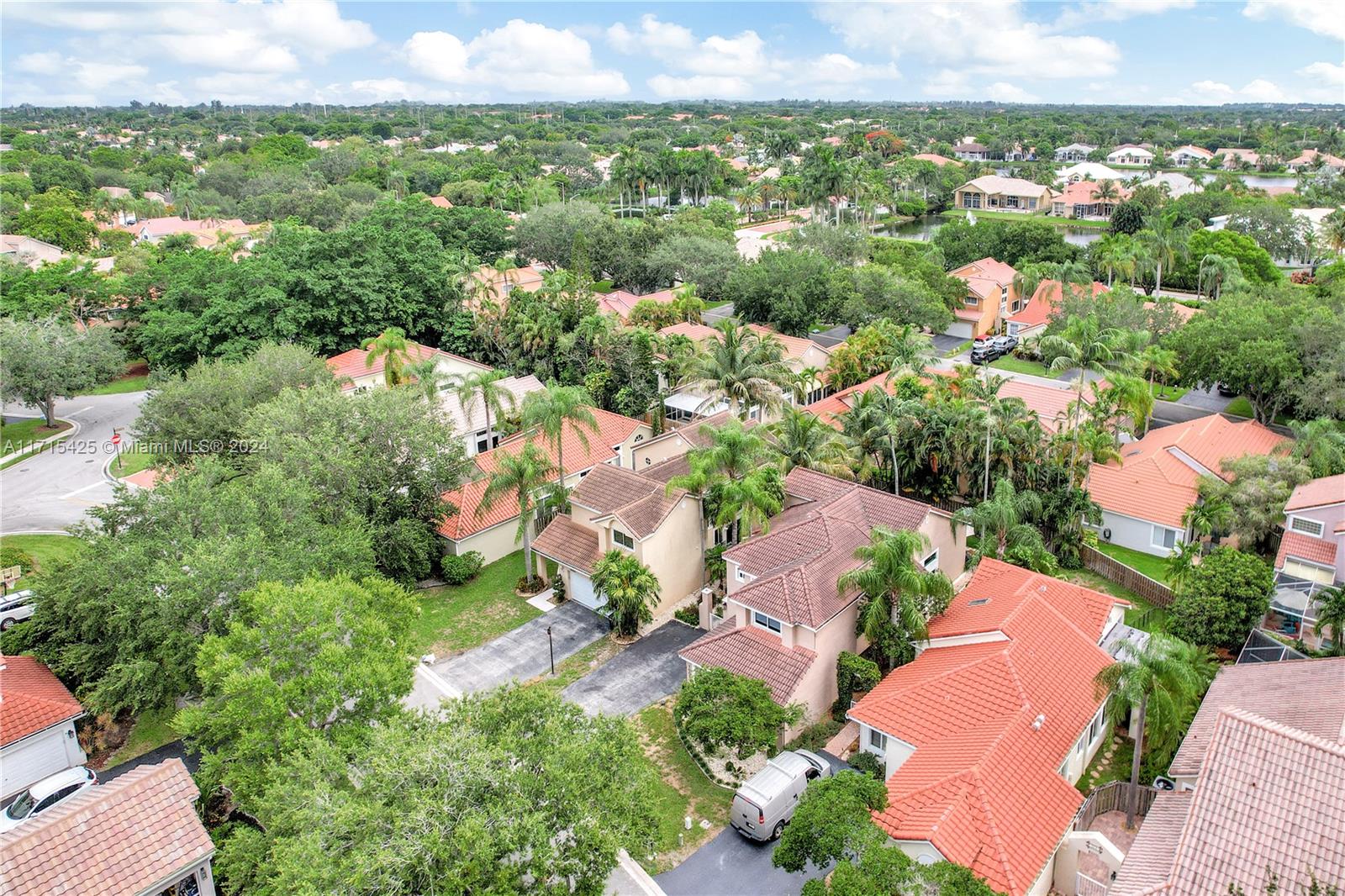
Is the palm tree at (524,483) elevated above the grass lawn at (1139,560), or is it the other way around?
the palm tree at (524,483)

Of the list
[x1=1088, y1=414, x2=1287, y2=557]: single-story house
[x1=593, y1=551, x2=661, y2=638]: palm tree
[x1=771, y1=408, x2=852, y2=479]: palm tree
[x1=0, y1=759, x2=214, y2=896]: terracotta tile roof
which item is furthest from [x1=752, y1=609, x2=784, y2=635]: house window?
[x1=1088, y1=414, x2=1287, y2=557]: single-story house

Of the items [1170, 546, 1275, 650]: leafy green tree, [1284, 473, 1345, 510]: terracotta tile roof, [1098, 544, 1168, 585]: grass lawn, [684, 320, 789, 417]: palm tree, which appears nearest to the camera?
[1170, 546, 1275, 650]: leafy green tree

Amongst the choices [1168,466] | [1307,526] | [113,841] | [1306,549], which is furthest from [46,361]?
[1307,526]

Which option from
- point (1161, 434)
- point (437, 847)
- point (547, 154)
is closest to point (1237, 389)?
point (1161, 434)

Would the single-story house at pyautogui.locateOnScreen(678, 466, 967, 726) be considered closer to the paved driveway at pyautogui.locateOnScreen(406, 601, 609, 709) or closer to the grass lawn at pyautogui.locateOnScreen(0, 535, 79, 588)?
the paved driveway at pyautogui.locateOnScreen(406, 601, 609, 709)

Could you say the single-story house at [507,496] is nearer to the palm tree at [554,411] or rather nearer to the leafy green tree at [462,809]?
the palm tree at [554,411]

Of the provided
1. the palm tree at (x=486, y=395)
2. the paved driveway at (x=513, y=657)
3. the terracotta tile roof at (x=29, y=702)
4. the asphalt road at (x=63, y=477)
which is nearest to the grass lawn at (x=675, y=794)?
the paved driveway at (x=513, y=657)

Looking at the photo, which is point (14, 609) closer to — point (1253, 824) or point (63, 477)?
point (63, 477)
